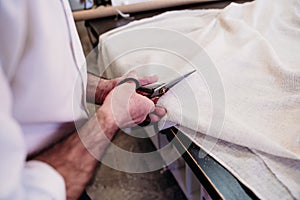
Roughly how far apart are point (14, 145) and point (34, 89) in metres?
0.09

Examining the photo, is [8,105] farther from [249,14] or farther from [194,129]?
[249,14]

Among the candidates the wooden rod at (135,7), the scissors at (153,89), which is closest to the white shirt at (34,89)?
the scissors at (153,89)

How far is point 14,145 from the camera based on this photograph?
0.34 meters

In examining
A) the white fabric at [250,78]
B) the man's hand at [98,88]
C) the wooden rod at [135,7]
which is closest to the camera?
the white fabric at [250,78]

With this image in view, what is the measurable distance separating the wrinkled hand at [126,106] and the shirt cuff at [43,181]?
0.13 m

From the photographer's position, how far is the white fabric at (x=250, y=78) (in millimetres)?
548

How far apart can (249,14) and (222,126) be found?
0.61 m

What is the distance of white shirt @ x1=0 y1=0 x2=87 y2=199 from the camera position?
338mm

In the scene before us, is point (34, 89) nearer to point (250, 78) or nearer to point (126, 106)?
point (126, 106)

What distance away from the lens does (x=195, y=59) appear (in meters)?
0.82

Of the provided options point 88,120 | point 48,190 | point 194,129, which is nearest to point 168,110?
point 194,129

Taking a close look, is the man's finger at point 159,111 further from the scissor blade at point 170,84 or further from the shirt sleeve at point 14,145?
the shirt sleeve at point 14,145

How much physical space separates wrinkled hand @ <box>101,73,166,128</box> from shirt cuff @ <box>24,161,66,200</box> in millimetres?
134

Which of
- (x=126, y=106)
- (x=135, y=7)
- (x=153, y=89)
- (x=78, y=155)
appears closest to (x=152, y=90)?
(x=153, y=89)
